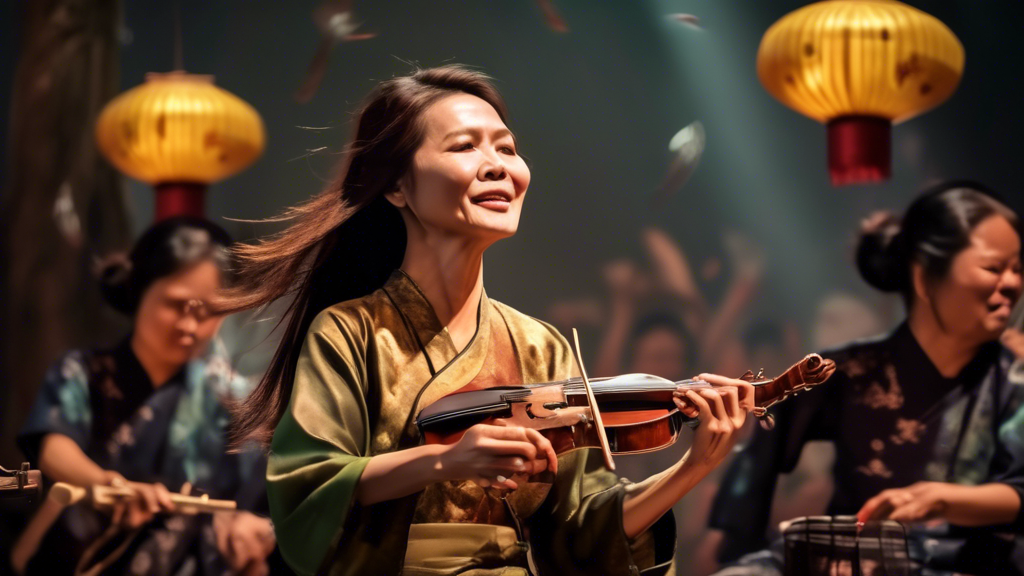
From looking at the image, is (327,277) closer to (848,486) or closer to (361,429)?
(361,429)

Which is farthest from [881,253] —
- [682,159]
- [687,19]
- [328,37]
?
[328,37]

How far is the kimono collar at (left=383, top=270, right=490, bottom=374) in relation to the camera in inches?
69.9

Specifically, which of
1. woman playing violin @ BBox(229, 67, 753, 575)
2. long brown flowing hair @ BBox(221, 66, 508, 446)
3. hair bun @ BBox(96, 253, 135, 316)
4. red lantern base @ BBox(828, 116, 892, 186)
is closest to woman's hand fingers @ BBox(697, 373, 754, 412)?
woman playing violin @ BBox(229, 67, 753, 575)

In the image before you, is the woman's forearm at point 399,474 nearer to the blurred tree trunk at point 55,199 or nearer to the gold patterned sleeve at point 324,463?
the gold patterned sleeve at point 324,463

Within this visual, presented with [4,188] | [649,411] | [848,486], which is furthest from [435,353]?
[4,188]

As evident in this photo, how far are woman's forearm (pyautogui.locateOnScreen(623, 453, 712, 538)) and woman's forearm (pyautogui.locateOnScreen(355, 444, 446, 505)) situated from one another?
33 cm

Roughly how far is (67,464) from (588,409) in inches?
94.0

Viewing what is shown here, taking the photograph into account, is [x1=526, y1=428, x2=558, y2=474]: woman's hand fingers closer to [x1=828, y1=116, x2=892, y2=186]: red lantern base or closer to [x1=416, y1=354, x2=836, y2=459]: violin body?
[x1=416, y1=354, x2=836, y2=459]: violin body

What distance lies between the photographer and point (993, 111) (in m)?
3.40

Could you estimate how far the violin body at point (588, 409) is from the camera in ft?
5.30

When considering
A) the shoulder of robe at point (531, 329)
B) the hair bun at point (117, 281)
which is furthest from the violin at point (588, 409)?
the hair bun at point (117, 281)

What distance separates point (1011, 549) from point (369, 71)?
223cm

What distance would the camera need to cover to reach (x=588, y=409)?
161cm

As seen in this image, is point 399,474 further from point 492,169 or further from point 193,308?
point 193,308
